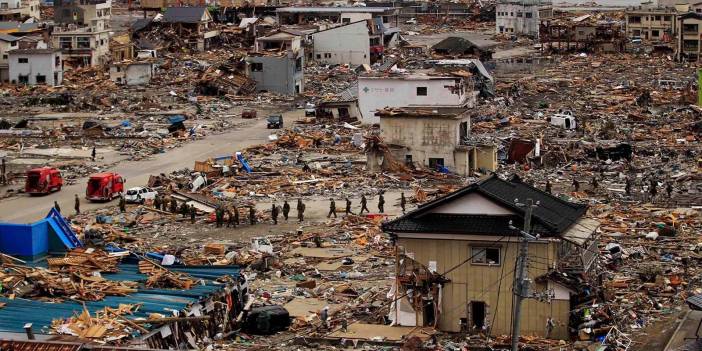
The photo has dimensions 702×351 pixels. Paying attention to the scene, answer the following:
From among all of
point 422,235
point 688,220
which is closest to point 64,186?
point 688,220

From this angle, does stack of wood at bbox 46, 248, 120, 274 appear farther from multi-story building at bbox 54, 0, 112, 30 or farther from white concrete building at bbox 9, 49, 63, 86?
multi-story building at bbox 54, 0, 112, 30

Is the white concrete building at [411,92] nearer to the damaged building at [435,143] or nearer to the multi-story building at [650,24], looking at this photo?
the damaged building at [435,143]

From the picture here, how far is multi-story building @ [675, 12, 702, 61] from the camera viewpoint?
73.0 m

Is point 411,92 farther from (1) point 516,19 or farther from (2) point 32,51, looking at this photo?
(1) point 516,19

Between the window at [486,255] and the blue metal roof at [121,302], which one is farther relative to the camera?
the window at [486,255]

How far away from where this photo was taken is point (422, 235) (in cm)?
2139

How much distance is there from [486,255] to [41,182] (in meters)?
19.8

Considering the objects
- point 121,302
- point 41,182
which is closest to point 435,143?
point 41,182

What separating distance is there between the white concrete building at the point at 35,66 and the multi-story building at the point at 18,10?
22896 millimetres

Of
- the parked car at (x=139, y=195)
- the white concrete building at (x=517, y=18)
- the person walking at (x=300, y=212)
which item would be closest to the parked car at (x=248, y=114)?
the parked car at (x=139, y=195)

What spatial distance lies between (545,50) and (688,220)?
5191 cm

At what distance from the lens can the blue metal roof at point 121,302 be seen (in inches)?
760

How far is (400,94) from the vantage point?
4950 centimetres

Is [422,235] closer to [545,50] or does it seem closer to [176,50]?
[176,50]
